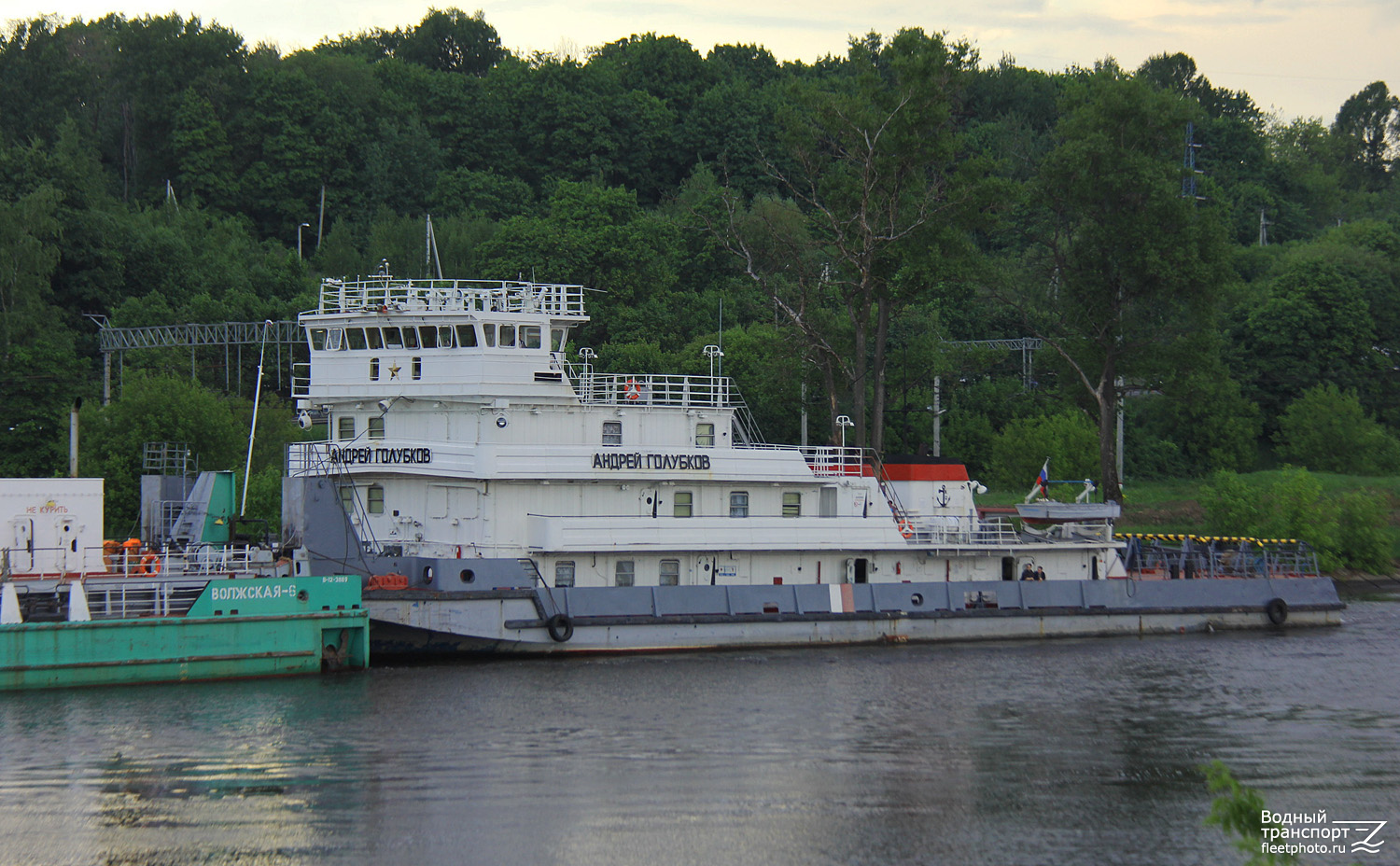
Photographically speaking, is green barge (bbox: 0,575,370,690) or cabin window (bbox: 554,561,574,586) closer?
green barge (bbox: 0,575,370,690)

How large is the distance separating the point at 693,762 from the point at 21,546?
14651 mm

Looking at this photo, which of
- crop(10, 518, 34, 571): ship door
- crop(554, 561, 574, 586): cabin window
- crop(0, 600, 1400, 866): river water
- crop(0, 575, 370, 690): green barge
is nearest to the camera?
crop(0, 600, 1400, 866): river water

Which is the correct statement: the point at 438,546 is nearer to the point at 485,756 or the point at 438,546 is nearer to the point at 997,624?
the point at 485,756

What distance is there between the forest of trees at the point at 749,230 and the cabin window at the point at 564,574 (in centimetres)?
1487

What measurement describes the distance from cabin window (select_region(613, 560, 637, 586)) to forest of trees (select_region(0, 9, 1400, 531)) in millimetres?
14049

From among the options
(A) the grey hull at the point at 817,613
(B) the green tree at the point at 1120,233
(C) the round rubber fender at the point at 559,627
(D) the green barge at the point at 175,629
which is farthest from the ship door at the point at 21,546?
(B) the green tree at the point at 1120,233

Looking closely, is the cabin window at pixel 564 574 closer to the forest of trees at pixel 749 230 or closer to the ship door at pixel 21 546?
the ship door at pixel 21 546

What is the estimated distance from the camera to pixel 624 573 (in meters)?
30.4

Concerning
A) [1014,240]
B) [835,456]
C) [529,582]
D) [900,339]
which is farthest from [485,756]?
[1014,240]

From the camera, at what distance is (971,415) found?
205 ft

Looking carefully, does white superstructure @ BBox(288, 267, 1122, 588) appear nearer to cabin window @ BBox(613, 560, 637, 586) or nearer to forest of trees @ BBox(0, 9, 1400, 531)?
cabin window @ BBox(613, 560, 637, 586)

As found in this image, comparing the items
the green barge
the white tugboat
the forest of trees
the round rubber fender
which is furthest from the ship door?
the forest of trees

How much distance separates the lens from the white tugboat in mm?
28875

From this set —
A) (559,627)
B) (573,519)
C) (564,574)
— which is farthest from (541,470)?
(559,627)
